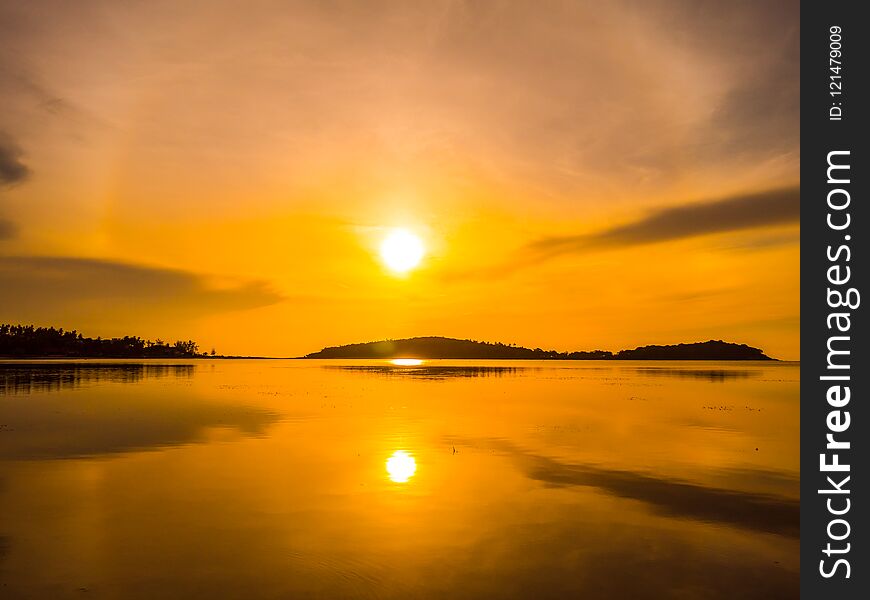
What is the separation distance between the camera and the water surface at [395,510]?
1445cm

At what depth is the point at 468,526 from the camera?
18828 mm

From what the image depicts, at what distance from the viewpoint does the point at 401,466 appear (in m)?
28.2

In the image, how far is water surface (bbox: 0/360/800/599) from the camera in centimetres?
1445

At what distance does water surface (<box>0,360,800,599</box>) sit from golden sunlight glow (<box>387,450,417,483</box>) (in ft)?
0.47

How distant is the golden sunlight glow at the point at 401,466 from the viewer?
84.5 ft

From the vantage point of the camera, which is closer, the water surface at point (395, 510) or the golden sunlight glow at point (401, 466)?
the water surface at point (395, 510)

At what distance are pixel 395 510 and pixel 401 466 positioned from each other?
25.1ft

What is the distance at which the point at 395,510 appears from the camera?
67.4ft

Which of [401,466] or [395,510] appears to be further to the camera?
[401,466]

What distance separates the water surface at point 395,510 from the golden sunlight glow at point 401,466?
0.14 m

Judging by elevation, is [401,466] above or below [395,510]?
below

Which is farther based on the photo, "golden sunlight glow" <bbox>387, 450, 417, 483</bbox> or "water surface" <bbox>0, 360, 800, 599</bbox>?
"golden sunlight glow" <bbox>387, 450, 417, 483</bbox>
